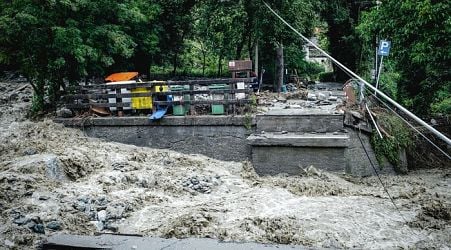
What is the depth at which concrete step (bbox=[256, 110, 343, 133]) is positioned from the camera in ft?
34.5

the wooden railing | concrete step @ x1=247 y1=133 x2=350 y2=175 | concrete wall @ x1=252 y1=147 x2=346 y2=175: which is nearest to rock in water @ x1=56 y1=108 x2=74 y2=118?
the wooden railing

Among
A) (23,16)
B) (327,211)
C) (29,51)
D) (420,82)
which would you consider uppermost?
(23,16)

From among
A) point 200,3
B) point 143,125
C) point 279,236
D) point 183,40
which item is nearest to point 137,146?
point 143,125

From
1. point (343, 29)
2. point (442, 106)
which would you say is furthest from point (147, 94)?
point (343, 29)

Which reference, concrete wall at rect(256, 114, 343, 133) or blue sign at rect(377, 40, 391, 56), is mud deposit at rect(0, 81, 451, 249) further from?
blue sign at rect(377, 40, 391, 56)

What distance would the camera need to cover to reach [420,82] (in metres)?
14.8

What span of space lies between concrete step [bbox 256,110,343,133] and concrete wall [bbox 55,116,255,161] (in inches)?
16.0

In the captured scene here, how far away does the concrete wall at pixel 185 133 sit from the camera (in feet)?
37.3

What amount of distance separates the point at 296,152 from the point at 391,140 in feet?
9.69

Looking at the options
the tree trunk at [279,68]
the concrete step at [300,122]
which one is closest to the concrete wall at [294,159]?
the concrete step at [300,122]

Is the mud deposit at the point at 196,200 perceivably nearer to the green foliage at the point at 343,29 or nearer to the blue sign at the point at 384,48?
the blue sign at the point at 384,48

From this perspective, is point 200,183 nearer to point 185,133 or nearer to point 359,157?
point 185,133

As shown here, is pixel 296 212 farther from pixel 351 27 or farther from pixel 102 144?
pixel 351 27

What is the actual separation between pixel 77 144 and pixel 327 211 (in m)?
7.58
